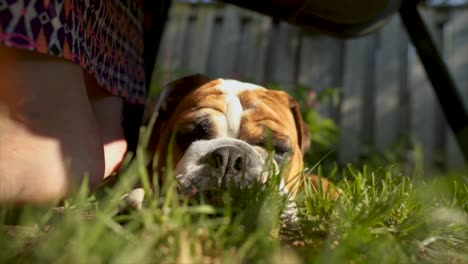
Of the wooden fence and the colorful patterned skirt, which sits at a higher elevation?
the colorful patterned skirt

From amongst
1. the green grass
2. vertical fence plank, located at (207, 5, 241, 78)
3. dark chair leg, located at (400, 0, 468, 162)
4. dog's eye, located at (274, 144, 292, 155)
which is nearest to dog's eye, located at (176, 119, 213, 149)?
dog's eye, located at (274, 144, 292, 155)

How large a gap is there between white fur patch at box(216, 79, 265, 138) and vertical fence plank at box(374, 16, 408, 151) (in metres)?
3.16

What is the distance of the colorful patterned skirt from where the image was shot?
147cm

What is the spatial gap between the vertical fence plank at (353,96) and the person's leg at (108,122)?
3204 millimetres

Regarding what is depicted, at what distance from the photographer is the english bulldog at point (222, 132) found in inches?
63.4

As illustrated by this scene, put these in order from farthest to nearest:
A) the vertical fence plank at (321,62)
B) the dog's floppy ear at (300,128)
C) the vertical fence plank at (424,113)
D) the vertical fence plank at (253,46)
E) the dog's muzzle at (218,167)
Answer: the vertical fence plank at (253,46) < the vertical fence plank at (321,62) < the vertical fence plank at (424,113) < the dog's floppy ear at (300,128) < the dog's muzzle at (218,167)

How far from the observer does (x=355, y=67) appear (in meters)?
5.30

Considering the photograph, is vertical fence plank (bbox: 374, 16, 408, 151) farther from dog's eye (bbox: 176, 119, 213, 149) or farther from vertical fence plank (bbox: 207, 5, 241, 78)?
dog's eye (bbox: 176, 119, 213, 149)

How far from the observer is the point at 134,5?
248 cm

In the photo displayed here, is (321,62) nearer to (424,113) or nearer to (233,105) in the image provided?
(424,113)

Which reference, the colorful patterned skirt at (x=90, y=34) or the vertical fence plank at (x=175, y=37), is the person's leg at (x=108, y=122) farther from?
the vertical fence plank at (x=175, y=37)

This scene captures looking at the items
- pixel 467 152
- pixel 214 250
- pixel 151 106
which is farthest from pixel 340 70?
pixel 214 250

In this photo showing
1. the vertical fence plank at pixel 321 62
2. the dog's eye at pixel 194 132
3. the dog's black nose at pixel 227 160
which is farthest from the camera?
the vertical fence plank at pixel 321 62

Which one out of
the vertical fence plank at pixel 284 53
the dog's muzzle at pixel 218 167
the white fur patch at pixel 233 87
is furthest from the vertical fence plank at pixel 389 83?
the dog's muzzle at pixel 218 167
